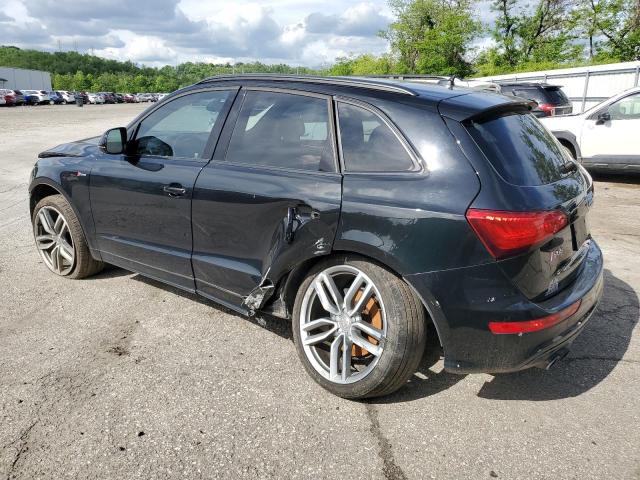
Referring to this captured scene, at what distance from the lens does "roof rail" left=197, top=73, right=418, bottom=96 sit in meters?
2.78

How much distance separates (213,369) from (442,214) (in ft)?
5.59

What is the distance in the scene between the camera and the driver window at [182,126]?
3518 millimetres

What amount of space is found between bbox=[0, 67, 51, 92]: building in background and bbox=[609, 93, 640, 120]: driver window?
82.1 meters

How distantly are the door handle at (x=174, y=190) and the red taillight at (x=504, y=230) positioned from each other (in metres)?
1.95

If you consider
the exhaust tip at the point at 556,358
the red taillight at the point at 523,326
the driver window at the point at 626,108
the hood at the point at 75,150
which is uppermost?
the driver window at the point at 626,108

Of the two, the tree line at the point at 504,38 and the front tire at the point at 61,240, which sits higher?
the tree line at the point at 504,38

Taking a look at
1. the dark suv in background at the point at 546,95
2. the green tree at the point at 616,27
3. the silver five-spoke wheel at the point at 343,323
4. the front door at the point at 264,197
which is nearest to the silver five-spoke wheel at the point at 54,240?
the front door at the point at 264,197

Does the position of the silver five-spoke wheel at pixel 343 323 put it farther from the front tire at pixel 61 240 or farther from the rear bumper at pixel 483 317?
the front tire at pixel 61 240

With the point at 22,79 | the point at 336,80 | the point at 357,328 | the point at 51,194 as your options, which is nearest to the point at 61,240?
the point at 51,194

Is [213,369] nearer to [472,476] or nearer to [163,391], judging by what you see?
[163,391]

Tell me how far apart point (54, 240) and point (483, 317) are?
3905 mm

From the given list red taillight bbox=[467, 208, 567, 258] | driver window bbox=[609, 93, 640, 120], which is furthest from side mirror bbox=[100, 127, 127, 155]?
driver window bbox=[609, 93, 640, 120]

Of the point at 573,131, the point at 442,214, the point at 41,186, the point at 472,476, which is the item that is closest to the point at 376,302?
the point at 442,214

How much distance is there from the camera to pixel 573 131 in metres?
9.62
